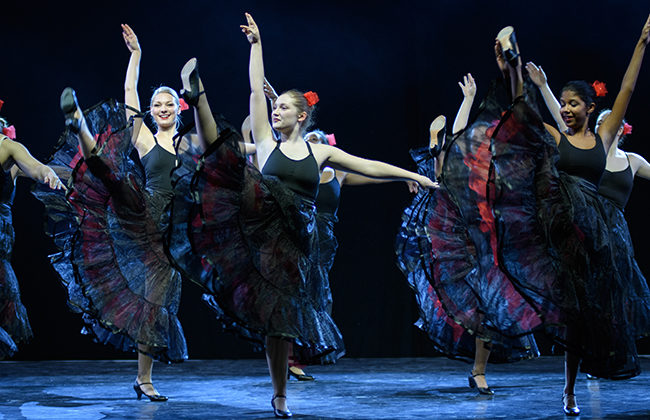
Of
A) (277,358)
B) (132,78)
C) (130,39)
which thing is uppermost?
(130,39)

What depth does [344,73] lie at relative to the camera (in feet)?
20.0

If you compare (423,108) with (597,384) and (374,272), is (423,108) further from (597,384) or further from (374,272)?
(597,384)

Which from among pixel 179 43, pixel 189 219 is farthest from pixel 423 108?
pixel 189 219

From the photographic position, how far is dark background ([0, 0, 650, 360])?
5.88 meters

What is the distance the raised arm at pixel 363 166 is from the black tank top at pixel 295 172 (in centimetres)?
12

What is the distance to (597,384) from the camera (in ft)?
13.6

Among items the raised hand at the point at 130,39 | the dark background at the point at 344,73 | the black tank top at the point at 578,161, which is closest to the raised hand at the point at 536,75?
the black tank top at the point at 578,161

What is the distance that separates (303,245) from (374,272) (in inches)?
122

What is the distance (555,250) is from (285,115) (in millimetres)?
1228

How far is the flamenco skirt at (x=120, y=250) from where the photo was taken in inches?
131

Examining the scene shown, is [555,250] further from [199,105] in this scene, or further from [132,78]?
[132,78]

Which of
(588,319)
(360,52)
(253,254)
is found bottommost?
(588,319)

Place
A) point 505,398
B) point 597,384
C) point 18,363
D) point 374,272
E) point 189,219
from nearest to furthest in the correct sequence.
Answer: point 189,219 < point 505,398 < point 597,384 < point 18,363 < point 374,272

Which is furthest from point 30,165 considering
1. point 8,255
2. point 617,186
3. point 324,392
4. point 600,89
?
point 617,186
